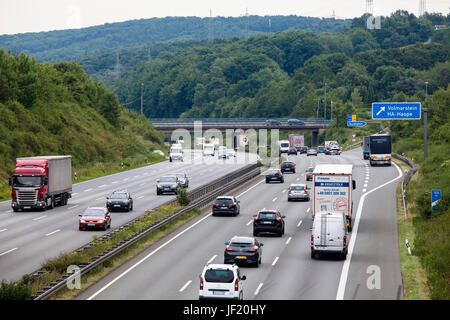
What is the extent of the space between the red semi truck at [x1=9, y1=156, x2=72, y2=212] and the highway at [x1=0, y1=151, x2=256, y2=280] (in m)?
0.76

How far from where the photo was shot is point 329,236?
112 feet

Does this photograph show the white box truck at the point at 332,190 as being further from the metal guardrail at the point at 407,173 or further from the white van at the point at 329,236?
the metal guardrail at the point at 407,173

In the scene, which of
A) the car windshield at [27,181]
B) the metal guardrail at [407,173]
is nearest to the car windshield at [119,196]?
the car windshield at [27,181]

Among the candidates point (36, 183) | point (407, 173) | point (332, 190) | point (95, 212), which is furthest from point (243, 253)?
point (407, 173)

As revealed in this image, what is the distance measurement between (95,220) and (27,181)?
10963mm

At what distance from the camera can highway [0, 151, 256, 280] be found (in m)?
34.2

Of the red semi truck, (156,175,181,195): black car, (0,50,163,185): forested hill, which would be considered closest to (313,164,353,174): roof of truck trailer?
the red semi truck

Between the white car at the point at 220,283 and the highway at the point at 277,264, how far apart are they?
6.09ft

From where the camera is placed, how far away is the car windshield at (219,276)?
24102 millimetres

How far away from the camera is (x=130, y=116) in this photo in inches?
5950

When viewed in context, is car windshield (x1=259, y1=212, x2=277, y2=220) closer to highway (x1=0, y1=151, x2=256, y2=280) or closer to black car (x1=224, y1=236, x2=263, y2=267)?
black car (x1=224, y1=236, x2=263, y2=267)
